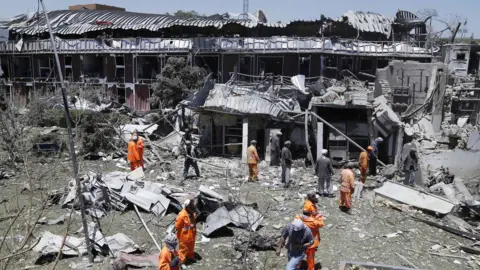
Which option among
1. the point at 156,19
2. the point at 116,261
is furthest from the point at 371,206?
the point at 156,19

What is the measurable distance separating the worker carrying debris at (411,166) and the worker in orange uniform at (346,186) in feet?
9.40

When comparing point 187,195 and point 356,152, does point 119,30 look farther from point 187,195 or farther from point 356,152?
point 187,195

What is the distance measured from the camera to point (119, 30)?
96.6 ft

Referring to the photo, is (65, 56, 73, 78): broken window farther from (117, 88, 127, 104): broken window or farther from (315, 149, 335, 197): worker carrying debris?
(315, 149, 335, 197): worker carrying debris

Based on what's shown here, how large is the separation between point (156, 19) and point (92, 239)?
74.3ft

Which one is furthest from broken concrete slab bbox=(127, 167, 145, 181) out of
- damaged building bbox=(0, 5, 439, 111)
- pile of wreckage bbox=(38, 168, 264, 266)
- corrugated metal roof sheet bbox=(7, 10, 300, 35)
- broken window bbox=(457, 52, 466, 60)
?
broken window bbox=(457, 52, 466, 60)

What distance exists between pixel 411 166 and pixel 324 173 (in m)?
3.05

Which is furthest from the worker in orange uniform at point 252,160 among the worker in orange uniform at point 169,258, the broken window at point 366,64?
the broken window at point 366,64

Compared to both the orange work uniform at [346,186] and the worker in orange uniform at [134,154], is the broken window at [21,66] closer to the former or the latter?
the worker in orange uniform at [134,154]

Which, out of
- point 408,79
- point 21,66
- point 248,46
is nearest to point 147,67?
point 248,46

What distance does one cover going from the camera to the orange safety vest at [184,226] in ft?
25.2

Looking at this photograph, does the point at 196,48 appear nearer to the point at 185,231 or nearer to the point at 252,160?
the point at 252,160

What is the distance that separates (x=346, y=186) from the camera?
418 inches

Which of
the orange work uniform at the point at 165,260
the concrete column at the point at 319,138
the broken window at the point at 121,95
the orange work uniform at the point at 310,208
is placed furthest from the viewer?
the broken window at the point at 121,95
